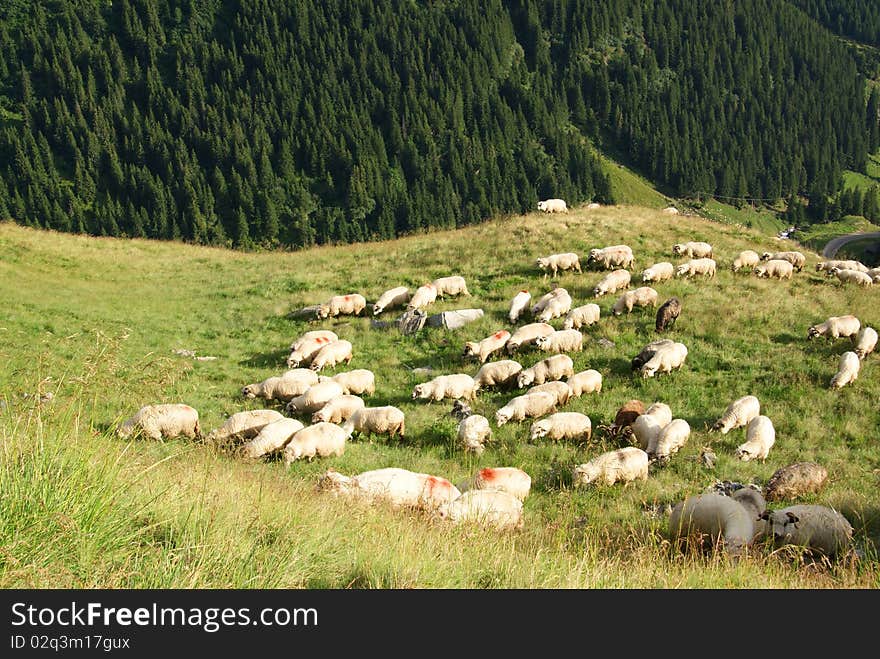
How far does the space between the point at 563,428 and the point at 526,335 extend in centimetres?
546

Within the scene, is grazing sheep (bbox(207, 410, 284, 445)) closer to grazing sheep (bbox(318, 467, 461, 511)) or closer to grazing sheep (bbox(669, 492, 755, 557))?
grazing sheep (bbox(318, 467, 461, 511))

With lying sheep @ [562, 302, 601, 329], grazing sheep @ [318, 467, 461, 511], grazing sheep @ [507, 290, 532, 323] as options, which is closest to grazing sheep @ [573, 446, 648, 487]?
grazing sheep @ [318, 467, 461, 511]

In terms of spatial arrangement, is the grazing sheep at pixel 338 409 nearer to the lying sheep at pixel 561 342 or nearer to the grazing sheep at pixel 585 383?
the grazing sheep at pixel 585 383

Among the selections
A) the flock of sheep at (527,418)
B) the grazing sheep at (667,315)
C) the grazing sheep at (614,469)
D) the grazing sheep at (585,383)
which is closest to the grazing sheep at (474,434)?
the flock of sheep at (527,418)

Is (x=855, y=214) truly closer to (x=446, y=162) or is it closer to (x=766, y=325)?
(x=446, y=162)

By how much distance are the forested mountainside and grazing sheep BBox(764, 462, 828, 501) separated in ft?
416

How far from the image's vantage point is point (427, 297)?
938 inches

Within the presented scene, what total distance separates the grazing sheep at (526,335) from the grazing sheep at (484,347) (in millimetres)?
222

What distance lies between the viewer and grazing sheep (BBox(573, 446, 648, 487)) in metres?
12.2

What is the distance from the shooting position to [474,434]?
14.1 metres

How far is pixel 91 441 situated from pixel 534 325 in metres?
14.8

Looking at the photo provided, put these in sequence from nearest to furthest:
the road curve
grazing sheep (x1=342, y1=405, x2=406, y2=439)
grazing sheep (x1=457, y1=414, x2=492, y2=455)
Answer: grazing sheep (x1=457, y1=414, x2=492, y2=455) → grazing sheep (x1=342, y1=405, x2=406, y2=439) → the road curve

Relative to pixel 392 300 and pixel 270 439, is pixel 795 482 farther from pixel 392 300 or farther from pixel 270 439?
pixel 392 300

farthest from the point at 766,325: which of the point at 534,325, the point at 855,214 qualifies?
the point at 855,214
